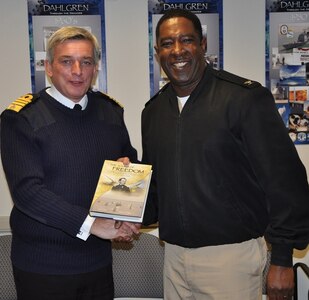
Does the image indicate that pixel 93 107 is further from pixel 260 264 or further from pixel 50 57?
pixel 260 264

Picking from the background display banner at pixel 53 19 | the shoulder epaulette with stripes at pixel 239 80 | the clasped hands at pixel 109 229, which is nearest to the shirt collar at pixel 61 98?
the clasped hands at pixel 109 229

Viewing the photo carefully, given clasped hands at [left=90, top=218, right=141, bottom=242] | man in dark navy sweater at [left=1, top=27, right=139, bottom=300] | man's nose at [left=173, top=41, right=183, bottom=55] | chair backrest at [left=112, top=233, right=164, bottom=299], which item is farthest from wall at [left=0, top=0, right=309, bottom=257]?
clasped hands at [left=90, top=218, right=141, bottom=242]

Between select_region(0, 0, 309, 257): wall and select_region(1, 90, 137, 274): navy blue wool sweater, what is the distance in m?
1.07

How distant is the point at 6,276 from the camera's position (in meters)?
2.79

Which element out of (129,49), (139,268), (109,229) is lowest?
(139,268)

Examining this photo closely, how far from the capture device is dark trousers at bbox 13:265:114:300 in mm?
1825

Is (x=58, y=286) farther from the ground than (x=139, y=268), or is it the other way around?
(x=58, y=286)

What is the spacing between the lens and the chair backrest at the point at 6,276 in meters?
2.77

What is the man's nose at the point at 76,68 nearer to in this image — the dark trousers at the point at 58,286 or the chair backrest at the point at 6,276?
the dark trousers at the point at 58,286

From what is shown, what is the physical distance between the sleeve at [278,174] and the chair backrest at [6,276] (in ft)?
6.27

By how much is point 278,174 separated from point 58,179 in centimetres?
96

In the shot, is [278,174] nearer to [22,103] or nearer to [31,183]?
[31,183]

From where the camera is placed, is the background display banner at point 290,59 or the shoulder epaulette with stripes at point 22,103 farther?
the background display banner at point 290,59

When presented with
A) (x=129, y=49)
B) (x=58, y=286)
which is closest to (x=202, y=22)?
(x=129, y=49)
